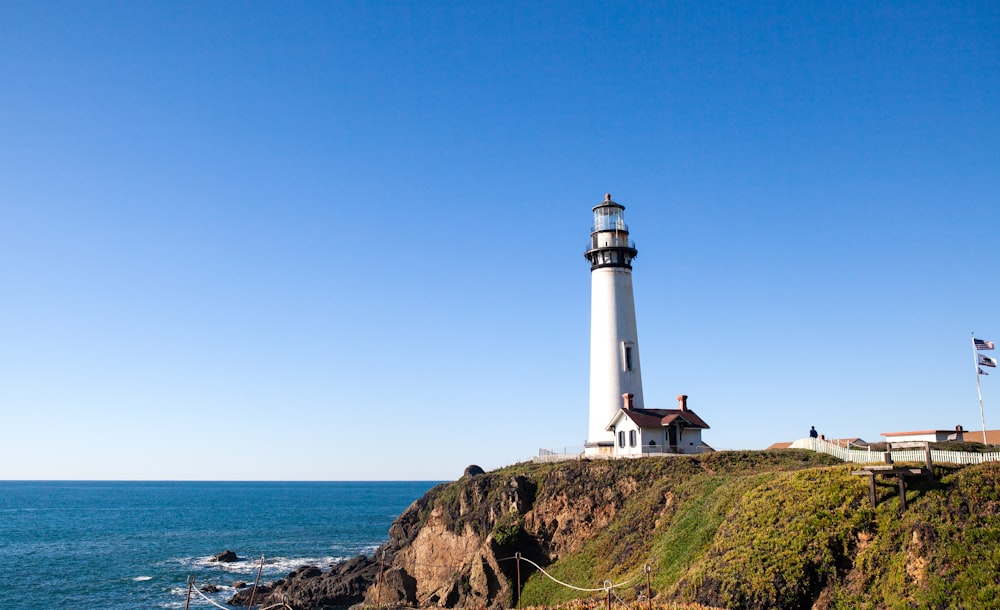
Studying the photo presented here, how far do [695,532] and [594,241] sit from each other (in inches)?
1010

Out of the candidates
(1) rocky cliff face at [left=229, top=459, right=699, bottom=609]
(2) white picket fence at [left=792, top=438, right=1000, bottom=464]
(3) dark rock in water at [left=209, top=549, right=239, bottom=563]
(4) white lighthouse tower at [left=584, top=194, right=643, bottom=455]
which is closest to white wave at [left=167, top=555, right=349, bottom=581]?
(3) dark rock in water at [left=209, top=549, right=239, bottom=563]

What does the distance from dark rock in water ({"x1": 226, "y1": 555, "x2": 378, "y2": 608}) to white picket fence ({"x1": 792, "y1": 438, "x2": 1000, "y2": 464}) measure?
32.2 metres

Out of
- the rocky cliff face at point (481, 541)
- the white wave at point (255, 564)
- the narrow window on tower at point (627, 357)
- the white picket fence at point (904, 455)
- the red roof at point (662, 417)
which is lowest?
the white wave at point (255, 564)

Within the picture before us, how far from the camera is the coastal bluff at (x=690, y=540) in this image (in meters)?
23.1

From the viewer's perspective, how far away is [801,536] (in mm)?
25953

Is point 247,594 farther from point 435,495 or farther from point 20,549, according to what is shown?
point 20,549

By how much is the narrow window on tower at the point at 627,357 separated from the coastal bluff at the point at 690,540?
8.04 m

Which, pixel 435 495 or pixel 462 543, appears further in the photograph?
pixel 435 495

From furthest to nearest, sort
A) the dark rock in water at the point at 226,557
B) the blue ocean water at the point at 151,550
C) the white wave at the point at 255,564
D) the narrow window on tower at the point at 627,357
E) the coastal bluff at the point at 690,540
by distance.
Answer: the dark rock in water at the point at 226,557, the white wave at the point at 255,564, the blue ocean water at the point at 151,550, the narrow window on tower at the point at 627,357, the coastal bluff at the point at 690,540

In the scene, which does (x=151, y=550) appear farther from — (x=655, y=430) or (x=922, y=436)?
(x=922, y=436)

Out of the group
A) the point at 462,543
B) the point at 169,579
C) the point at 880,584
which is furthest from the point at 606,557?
the point at 169,579

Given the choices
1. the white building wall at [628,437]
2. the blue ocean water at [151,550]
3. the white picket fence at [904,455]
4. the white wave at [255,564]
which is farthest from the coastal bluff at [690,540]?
the blue ocean water at [151,550]

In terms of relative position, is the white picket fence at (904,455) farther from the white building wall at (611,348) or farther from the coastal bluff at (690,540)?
the white building wall at (611,348)

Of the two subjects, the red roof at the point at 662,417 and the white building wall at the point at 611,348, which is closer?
the red roof at the point at 662,417
